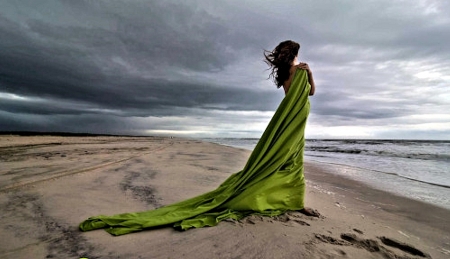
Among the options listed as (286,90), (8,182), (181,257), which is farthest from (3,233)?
(286,90)

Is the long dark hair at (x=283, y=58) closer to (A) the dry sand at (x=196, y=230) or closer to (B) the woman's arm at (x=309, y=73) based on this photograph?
(B) the woman's arm at (x=309, y=73)

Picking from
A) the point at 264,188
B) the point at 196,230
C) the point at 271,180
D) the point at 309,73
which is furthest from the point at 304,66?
the point at 196,230

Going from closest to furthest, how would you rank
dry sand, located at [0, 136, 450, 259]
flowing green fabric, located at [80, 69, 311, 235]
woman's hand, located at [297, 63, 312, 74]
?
dry sand, located at [0, 136, 450, 259] → flowing green fabric, located at [80, 69, 311, 235] → woman's hand, located at [297, 63, 312, 74]

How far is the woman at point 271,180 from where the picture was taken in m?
2.92

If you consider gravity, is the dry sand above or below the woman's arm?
below

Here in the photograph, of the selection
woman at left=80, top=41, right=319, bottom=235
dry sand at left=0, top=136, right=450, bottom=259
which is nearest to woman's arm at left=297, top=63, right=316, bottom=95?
woman at left=80, top=41, right=319, bottom=235

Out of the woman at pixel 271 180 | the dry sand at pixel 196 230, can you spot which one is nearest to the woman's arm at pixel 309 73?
the woman at pixel 271 180

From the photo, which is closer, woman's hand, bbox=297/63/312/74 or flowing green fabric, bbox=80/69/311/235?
flowing green fabric, bbox=80/69/311/235

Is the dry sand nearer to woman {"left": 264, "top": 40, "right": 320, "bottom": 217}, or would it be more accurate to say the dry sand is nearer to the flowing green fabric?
the flowing green fabric

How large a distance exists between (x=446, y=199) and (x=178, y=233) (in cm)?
588

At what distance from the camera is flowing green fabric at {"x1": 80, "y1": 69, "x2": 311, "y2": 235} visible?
2.86 meters

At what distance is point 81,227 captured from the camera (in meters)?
2.68

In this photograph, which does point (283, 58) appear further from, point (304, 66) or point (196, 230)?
point (196, 230)

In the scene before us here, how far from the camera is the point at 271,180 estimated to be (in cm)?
320
